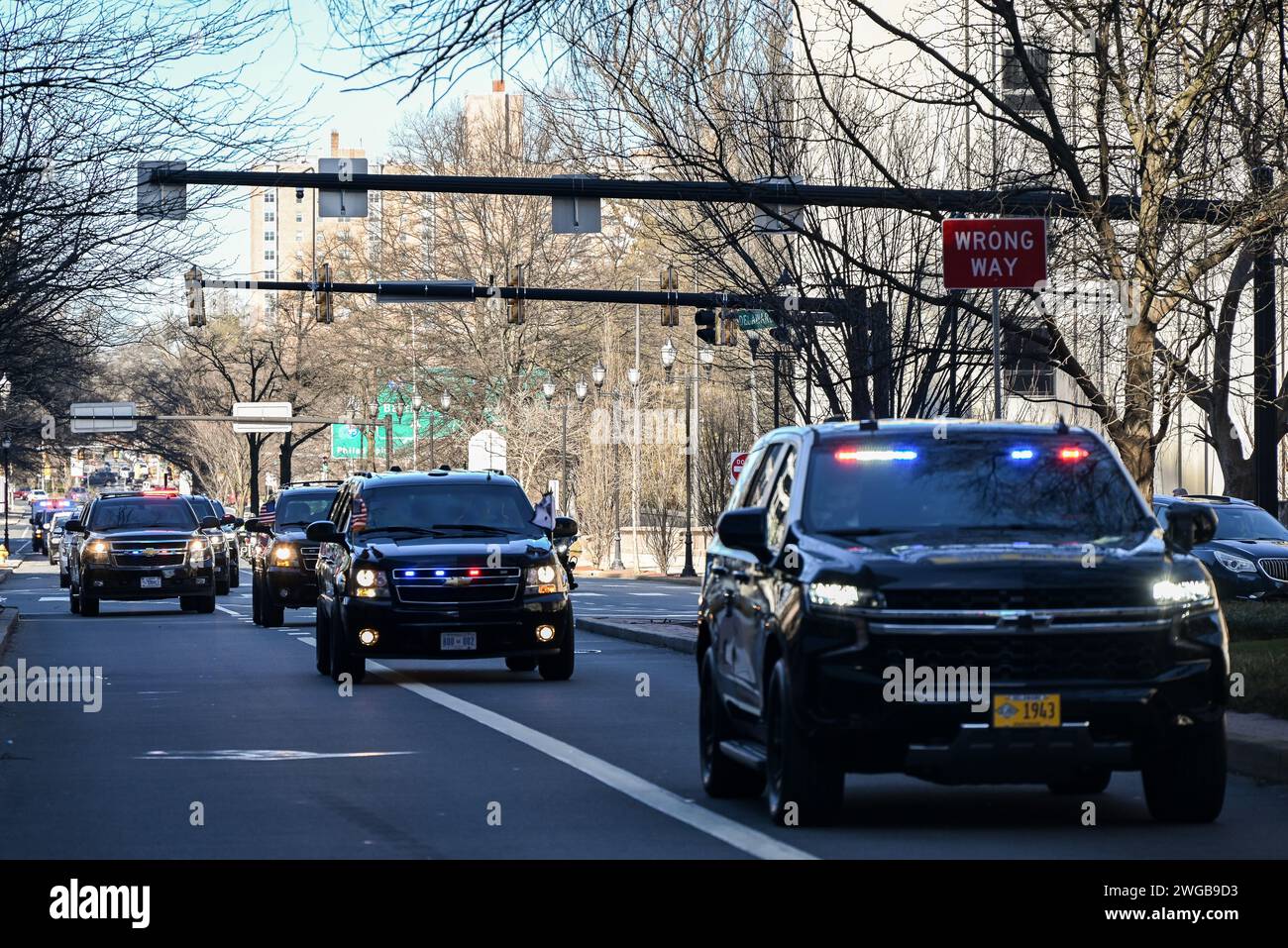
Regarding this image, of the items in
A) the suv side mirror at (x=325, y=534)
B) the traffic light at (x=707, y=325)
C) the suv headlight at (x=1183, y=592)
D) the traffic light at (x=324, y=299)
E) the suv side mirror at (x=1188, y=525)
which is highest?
the traffic light at (x=324, y=299)

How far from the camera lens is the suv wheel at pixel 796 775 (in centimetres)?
1043

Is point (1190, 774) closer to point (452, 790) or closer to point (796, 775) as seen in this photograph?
point (796, 775)

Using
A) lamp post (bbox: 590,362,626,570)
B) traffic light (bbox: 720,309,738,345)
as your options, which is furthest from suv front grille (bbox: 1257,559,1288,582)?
lamp post (bbox: 590,362,626,570)

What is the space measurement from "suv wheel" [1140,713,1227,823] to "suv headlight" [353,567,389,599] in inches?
439

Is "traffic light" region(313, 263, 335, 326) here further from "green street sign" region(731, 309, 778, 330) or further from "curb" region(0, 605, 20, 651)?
"green street sign" region(731, 309, 778, 330)

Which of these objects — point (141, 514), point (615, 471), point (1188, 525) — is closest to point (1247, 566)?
point (141, 514)

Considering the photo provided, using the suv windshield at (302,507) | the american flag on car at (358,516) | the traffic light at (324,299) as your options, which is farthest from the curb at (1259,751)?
the traffic light at (324,299)

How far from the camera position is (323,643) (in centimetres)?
2248

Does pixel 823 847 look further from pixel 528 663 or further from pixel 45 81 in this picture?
pixel 528 663

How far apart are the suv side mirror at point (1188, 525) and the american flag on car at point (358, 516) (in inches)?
460

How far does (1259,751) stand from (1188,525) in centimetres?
211

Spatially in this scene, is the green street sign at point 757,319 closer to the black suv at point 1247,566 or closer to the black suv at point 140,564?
the black suv at point 1247,566

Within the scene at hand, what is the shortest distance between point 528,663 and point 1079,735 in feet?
43.6

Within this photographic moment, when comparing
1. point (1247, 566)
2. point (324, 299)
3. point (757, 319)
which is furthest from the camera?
point (324, 299)
